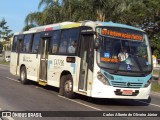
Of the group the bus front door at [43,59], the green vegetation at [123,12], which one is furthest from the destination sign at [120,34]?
the green vegetation at [123,12]

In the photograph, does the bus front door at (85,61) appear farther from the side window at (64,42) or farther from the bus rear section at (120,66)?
the side window at (64,42)

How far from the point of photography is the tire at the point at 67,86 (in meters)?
14.8

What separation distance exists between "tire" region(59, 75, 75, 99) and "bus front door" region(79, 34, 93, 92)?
2.85ft

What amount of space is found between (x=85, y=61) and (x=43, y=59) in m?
4.51

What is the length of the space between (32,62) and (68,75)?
14.5 feet

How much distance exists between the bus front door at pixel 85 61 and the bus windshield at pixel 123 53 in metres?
0.45

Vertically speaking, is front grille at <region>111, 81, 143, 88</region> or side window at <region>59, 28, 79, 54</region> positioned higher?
side window at <region>59, 28, 79, 54</region>

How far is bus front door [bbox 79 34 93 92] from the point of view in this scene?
13.5 m

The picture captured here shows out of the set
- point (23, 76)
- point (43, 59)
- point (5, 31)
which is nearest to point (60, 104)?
point (43, 59)

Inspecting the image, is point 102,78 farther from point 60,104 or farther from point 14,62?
point 14,62

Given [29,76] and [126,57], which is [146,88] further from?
[29,76]

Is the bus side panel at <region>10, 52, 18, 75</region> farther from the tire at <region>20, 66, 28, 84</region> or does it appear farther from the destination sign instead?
the destination sign

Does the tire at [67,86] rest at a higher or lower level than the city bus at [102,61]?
lower

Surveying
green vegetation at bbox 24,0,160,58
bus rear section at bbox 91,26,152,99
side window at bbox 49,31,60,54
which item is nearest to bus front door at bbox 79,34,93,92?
bus rear section at bbox 91,26,152,99
